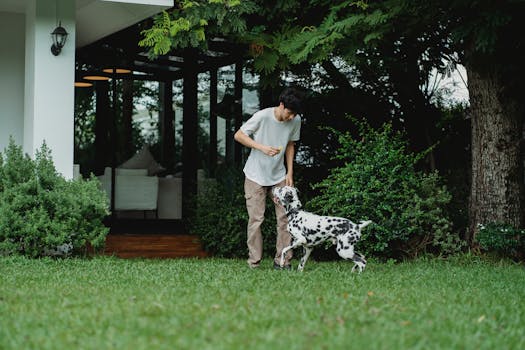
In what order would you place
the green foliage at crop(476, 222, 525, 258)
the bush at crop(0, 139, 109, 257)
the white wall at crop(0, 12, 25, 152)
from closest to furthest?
the bush at crop(0, 139, 109, 257)
the green foliage at crop(476, 222, 525, 258)
the white wall at crop(0, 12, 25, 152)

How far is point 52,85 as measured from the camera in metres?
10.3

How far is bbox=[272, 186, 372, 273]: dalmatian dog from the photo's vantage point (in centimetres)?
821

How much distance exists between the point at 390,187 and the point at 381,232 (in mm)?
648

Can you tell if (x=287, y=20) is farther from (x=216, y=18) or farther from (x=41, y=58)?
(x=41, y=58)

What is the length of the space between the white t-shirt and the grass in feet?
3.53

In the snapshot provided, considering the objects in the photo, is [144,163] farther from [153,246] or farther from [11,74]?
[11,74]

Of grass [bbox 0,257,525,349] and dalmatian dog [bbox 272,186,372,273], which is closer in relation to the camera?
grass [bbox 0,257,525,349]

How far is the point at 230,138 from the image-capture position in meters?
13.8

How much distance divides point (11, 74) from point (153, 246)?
3.19m

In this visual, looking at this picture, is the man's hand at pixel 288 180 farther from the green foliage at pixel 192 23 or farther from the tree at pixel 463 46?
the green foliage at pixel 192 23

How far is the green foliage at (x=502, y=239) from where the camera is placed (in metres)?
10.4

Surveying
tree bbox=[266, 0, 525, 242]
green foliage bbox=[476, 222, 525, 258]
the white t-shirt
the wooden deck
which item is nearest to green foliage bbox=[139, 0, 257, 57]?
tree bbox=[266, 0, 525, 242]

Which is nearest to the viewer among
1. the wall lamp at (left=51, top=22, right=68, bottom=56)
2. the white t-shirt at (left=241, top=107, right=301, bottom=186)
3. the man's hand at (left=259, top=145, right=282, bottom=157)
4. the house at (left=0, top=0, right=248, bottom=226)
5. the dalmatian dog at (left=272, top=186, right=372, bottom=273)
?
the dalmatian dog at (left=272, top=186, right=372, bottom=273)

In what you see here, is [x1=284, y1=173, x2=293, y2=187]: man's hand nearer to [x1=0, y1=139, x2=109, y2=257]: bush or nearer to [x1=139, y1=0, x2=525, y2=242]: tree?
[x1=139, y1=0, x2=525, y2=242]: tree
